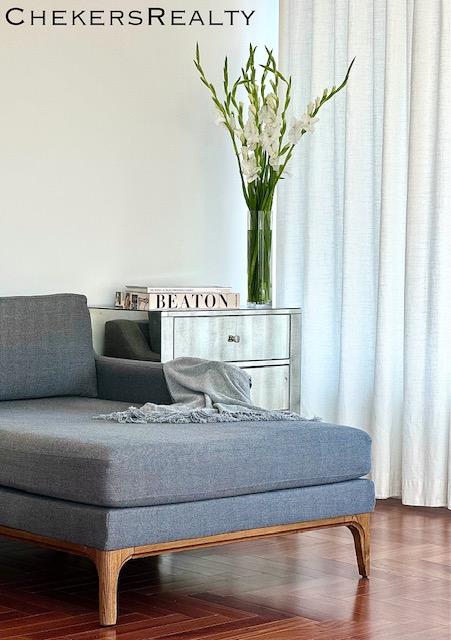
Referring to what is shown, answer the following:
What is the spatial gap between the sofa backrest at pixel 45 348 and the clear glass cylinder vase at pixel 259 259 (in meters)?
0.88

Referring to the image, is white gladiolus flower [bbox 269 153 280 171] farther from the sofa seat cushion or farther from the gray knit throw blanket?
the sofa seat cushion

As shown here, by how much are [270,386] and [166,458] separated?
67.9 inches

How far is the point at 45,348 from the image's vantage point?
3.96 meters

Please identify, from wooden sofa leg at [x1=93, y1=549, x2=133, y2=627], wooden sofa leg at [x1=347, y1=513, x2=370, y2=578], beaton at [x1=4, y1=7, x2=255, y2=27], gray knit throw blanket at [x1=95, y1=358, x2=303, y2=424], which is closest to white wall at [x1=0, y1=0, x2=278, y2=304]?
beaton at [x1=4, y1=7, x2=255, y2=27]

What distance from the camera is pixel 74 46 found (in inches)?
183

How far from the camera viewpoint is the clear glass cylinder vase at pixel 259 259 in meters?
4.77

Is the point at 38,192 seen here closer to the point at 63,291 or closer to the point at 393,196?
the point at 63,291

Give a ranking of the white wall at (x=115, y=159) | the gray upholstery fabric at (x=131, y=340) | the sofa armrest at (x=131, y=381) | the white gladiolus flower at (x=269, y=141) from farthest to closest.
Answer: the white gladiolus flower at (x=269, y=141) → the white wall at (x=115, y=159) → the gray upholstery fabric at (x=131, y=340) → the sofa armrest at (x=131, y=381)

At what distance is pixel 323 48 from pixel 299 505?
241 centimetres

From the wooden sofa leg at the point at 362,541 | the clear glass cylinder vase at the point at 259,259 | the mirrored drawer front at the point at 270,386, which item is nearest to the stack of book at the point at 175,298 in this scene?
the clear glass cylinder vase at the point at 259,259

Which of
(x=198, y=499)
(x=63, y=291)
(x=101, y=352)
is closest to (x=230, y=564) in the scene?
(x=198, y=499)

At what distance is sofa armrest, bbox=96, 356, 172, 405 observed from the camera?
385cm

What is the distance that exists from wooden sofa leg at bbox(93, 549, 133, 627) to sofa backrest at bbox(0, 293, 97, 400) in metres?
1.11

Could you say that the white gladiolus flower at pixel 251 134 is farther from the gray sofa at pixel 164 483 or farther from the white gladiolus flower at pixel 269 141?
the gray sofa at pixel 164 483
